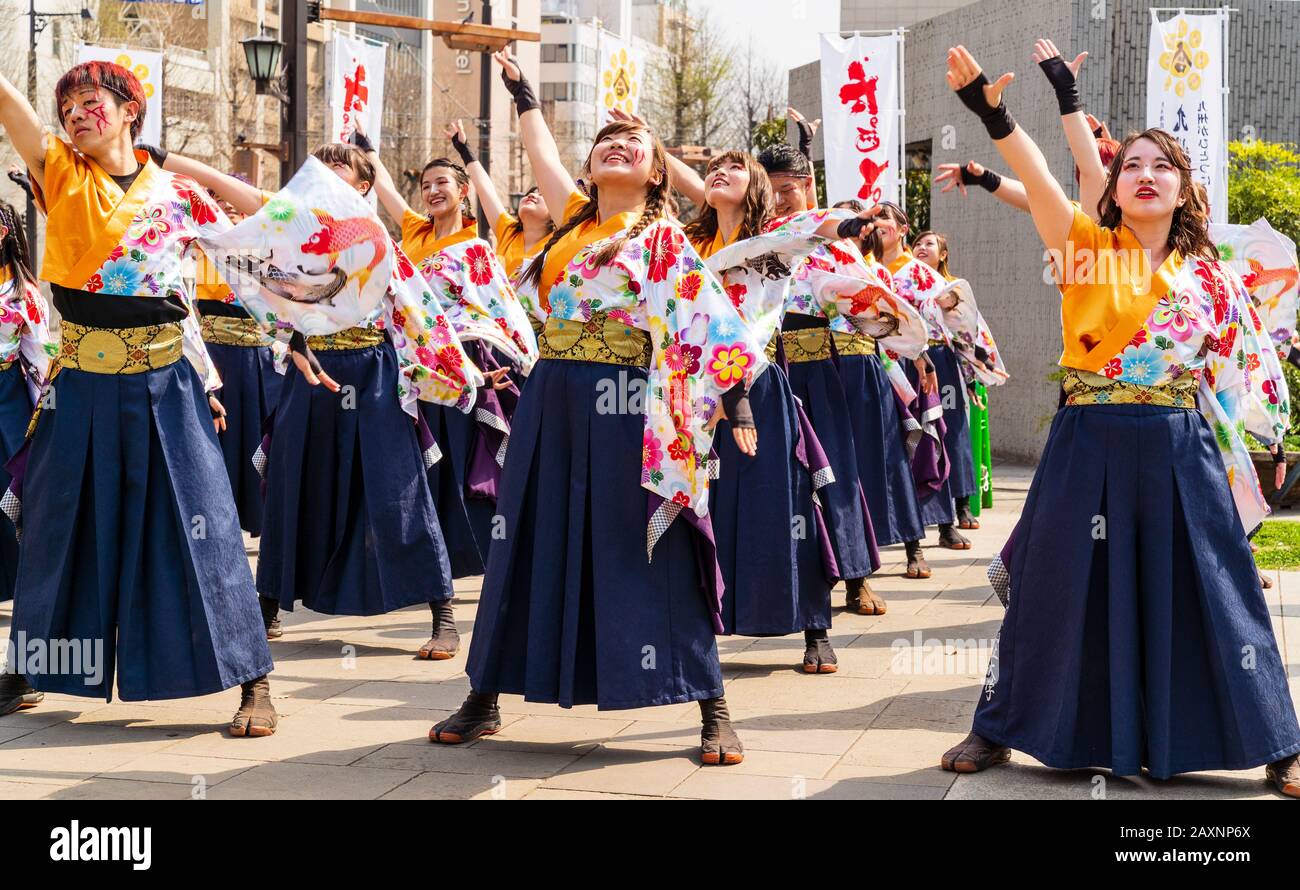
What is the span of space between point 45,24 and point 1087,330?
88.6 feet

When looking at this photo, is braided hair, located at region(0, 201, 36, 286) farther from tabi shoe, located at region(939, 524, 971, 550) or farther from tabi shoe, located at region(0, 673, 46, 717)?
tabi shoe, located at region(939, 524, 971, 550)

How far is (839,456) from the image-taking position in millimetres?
6980

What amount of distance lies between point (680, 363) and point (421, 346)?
194 centimetres

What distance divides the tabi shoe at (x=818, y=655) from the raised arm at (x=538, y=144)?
6.73 ft

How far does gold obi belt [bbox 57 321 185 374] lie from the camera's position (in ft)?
16.5

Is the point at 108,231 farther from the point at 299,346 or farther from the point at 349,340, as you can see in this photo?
the point at 349,340

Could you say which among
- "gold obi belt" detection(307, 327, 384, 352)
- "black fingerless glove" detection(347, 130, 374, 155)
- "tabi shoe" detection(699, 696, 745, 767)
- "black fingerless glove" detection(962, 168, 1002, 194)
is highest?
"black fingerless glove" detection(347, 130, 374, 155)

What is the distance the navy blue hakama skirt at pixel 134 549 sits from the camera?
16.4ft

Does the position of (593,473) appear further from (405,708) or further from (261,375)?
(261,375)

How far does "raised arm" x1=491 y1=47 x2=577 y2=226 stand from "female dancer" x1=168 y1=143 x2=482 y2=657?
51.4 inches

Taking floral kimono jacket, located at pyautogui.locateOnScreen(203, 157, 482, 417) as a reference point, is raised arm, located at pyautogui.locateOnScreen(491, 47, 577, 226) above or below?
above

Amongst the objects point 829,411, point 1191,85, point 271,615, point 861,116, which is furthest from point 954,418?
point 271,615

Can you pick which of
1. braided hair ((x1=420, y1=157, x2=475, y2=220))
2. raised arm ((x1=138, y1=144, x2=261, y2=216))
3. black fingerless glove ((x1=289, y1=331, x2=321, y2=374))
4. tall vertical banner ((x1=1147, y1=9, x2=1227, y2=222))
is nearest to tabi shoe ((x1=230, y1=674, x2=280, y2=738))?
black fingerless glove ((x1=289, y1=331, x2=321, y2=374))

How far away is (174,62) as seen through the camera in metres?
33.0
